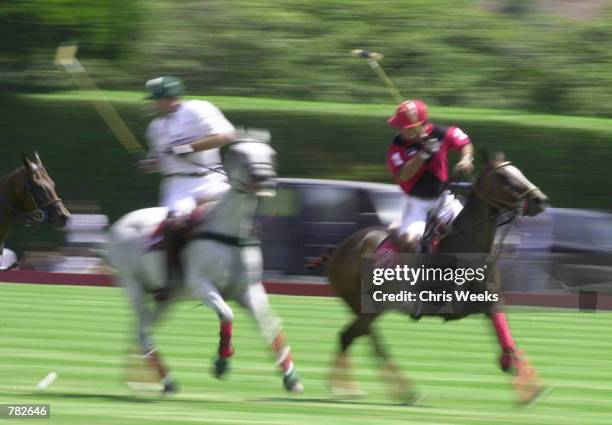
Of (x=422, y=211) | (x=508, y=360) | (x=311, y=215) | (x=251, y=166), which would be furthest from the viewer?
(x=311, y=215)

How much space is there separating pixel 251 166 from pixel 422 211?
1536mm

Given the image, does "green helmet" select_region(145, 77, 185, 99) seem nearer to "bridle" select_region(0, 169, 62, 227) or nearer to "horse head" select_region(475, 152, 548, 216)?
"horse head" select_region(475, 152, 548, 216)

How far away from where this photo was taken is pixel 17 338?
11.7 metres

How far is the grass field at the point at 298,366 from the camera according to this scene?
26.7 ft

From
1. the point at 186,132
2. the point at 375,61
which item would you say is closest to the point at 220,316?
the point at 186,132

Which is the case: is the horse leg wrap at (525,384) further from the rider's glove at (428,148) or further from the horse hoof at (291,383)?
the rider's glove at (428,148)

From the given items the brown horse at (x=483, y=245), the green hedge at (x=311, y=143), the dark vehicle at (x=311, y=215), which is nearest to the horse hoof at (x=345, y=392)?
the brown horse at (x=483, y=245)

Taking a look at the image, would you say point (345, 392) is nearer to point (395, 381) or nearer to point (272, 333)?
point (395, 381)

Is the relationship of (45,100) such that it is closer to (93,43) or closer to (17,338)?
(93,43)

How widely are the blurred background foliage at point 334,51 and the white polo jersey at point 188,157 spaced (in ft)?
42.8

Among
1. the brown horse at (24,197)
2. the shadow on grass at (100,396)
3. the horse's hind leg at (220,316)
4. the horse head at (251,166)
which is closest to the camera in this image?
the horse head at (251,166)

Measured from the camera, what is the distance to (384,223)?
55.8 ft

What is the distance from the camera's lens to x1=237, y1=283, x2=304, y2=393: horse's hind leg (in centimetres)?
874

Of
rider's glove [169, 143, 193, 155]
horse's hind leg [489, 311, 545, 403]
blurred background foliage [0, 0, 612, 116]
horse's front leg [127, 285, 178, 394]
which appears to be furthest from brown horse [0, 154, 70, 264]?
blurred background foliage [0, 0, 612, 116]
